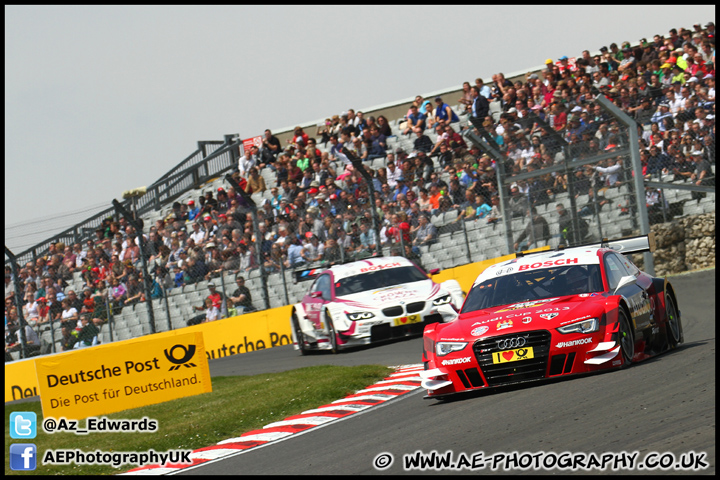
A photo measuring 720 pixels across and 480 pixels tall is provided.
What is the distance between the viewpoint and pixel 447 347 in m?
8.80

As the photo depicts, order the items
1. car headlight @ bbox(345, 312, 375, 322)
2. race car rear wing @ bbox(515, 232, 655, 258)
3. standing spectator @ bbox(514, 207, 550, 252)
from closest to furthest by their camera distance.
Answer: race car rear wing @ bbox(515, 232, 655, 258)
car headlight @ bbox(345, 312, 375, 322)
standing spectator @ bbox(514, 207, 550, 252)

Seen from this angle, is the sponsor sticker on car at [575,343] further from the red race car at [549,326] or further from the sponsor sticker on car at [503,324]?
the sponsor sticker on car at [503,324]

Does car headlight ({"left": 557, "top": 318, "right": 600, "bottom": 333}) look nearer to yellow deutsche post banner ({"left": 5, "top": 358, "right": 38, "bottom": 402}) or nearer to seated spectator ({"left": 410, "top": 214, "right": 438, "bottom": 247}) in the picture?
seated spectator ({"left": 410, "top": 214, "right": 438, "bottom": 247})

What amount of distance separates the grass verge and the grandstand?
18.0 ft

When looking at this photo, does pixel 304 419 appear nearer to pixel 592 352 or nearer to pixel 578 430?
pixel 592 352

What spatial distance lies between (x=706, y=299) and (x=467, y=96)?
8.88 m

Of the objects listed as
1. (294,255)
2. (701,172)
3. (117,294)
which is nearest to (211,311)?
(294,255)

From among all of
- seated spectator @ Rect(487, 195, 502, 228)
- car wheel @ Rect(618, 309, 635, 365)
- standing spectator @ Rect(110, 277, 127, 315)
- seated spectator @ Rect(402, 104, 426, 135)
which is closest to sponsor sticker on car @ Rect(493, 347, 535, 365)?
car wheel @ Rect(618, 309, 635, 365)

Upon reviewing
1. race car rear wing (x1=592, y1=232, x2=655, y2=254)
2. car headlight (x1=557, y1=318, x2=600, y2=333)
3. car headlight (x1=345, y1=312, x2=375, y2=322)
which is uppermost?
race car rear wing (x1=592, y1=232, x2=655, y2=254)

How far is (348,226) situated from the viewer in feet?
63.4

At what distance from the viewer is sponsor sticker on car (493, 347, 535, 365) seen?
8.45 m

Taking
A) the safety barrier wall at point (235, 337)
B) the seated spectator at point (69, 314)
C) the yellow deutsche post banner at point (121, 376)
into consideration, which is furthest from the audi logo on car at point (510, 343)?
the seated spectator at point (69, 314)

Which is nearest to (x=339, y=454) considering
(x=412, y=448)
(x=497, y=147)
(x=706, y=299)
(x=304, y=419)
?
(x=412, y=448)

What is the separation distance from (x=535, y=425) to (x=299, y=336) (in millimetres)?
10989
